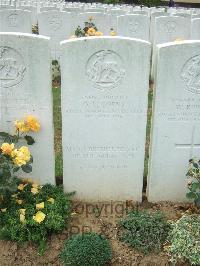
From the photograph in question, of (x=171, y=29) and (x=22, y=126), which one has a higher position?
(x=171, y=29)

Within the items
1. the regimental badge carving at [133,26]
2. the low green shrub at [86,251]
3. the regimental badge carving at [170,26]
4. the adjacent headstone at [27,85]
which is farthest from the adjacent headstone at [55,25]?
the low green shrub at [86,251]

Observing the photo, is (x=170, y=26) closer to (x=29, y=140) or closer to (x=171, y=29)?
(x=171, y=29)

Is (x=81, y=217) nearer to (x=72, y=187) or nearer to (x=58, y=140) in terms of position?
(x=72, y=187)

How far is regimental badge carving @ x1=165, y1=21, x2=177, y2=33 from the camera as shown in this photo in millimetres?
9544

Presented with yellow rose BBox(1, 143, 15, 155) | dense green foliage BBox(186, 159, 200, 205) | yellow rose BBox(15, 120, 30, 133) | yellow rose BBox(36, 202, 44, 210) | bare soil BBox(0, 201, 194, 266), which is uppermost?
yellow rose BBox(15, 120, 30, 133)

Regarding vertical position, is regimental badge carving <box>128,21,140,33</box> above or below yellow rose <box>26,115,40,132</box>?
above

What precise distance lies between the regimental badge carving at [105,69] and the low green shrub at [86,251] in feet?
5.11

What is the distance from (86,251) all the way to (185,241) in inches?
38.3

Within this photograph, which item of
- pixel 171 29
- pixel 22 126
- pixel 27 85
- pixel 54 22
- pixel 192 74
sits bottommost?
pixel 22 126

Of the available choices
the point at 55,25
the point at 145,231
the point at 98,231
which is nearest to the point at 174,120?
the point at 145,231

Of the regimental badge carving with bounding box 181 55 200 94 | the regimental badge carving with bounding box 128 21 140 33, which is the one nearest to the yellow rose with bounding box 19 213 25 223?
the regimental badge carving with bounding box 181 55 200 94

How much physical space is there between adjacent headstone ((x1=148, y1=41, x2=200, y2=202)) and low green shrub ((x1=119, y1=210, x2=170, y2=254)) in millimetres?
557

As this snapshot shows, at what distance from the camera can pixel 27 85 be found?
4.24 meters

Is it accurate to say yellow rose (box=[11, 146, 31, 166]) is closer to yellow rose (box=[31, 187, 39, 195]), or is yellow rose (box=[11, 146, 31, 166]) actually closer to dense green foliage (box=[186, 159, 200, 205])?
yellow rose (box=[31, 187, 39, 195])
